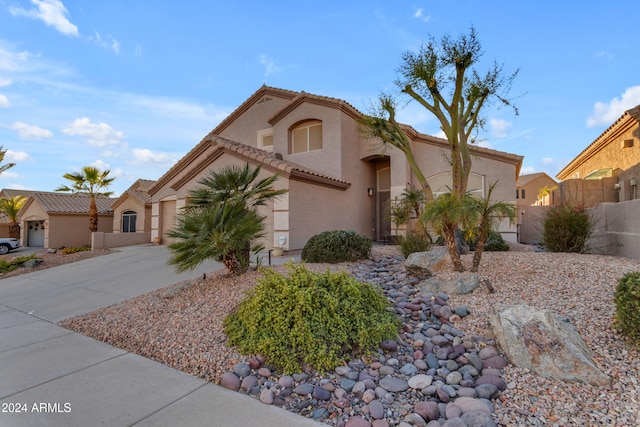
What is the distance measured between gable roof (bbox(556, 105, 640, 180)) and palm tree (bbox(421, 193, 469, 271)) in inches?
366

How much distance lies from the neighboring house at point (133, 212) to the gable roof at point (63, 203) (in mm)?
3687

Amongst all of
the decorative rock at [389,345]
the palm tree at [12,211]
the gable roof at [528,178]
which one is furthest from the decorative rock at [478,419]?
the gable roof at [528,178]

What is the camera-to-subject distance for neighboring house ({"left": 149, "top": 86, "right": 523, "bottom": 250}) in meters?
12.6

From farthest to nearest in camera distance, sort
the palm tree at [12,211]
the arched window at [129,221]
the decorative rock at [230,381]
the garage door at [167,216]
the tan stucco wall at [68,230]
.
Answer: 1. the palm tree at [12,211]
2. the tan stucco wall at [68,230]
3. the arched window at [129,221]
4. the garage door at [167,216]
5. the decorative rock at [230,381]

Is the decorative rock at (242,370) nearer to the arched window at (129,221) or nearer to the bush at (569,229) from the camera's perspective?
the bush at (569,229)

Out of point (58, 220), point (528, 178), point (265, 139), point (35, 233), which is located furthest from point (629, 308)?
point (528, 178)

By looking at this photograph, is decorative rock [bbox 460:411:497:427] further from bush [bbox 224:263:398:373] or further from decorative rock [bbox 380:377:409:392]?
bush [bbox 224:263:398:373]

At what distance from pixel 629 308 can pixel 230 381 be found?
4446 mm

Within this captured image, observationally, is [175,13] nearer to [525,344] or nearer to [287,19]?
[287,19]

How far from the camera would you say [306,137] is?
16438 millimetres

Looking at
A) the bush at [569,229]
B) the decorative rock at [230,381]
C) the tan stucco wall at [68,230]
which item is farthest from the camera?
the tan stucco wall at [68,230]

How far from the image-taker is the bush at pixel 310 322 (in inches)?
152

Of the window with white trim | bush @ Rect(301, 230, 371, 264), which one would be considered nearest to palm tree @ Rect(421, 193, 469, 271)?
bush @ Rect(301, 230, 371, 264)

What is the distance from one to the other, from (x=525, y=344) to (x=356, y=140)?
45.1 ft
